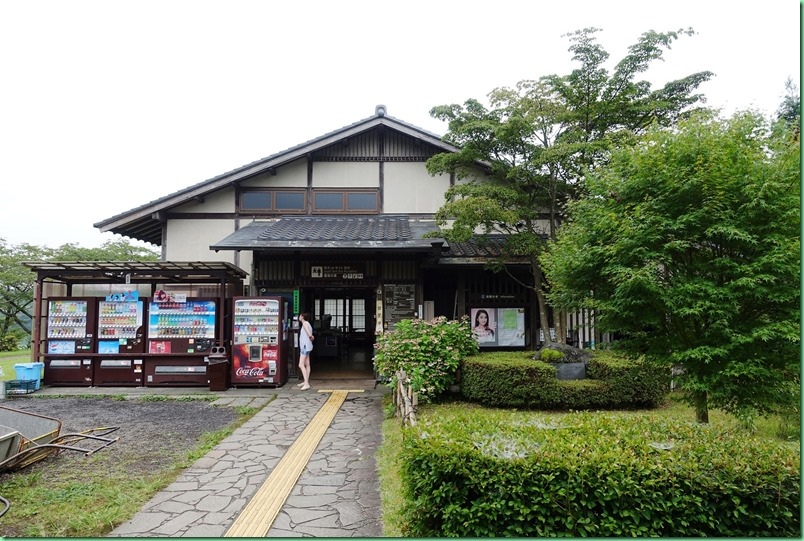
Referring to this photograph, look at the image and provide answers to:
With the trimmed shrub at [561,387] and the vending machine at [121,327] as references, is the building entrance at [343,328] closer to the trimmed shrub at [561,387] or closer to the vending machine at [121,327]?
the vending machine at [121,327]

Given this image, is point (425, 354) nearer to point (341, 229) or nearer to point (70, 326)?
point (341, 229)

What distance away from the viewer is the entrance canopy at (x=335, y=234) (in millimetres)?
10281

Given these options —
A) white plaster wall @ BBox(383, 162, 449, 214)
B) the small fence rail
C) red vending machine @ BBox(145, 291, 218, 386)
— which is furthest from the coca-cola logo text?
white plaster wall @ BBox(383, 162, 449, 214)

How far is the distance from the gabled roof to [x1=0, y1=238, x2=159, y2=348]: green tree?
46.4 feet

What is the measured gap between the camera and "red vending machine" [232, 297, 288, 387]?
1073cm

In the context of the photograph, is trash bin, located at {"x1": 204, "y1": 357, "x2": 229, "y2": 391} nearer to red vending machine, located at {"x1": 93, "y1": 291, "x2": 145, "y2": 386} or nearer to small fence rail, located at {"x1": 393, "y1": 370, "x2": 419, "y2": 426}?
red vending machine, located at {"x1": 93, "y1": 291, "x2": 145, "y2": 386}

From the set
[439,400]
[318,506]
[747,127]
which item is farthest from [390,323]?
[747,127]

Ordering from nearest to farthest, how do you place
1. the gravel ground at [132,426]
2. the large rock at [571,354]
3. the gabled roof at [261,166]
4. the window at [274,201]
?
the gravel ground at [132,426], the large rock at [571,354], the gabled roof at [261,166], the window at [274,201]

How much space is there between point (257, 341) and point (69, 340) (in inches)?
180

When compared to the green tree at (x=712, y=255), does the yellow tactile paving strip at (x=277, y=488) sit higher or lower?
lower

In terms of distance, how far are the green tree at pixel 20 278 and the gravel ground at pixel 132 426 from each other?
694 inches

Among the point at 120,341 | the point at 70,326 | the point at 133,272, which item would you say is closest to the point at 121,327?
the point at 120,341

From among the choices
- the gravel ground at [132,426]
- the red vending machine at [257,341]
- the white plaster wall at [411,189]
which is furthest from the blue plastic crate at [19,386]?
the white plaster wall at [411,189]

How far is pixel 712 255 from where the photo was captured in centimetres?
537
